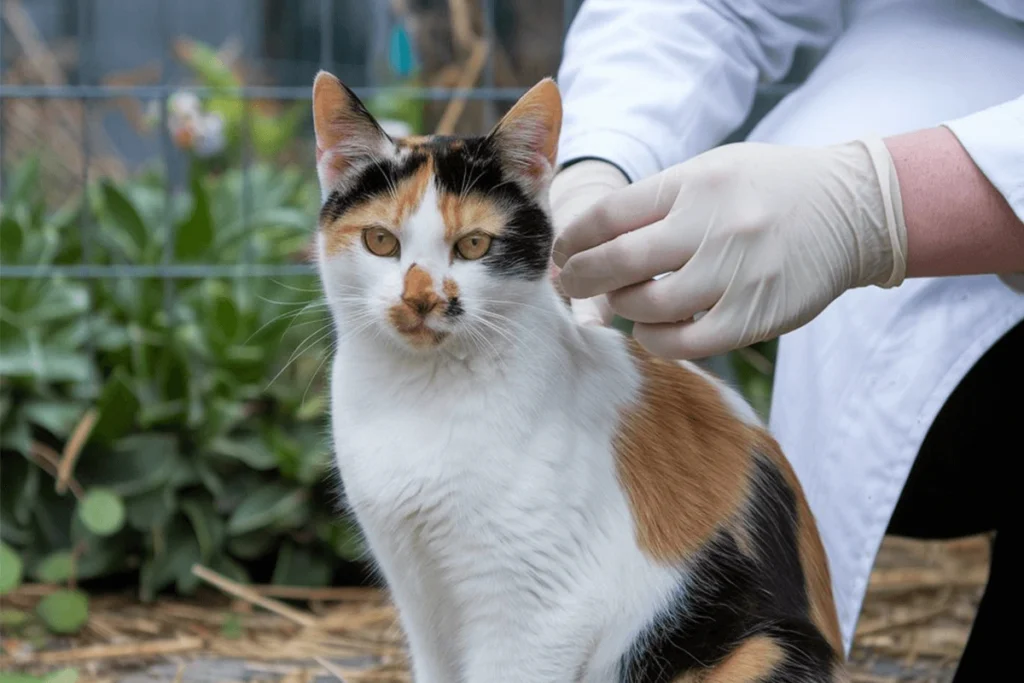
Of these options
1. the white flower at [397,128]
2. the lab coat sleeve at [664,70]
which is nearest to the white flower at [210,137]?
the white flower at [397,128]

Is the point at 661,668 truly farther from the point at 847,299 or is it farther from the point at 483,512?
the point at 847,299

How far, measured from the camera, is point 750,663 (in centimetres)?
105

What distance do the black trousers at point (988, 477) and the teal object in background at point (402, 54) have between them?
189 cm

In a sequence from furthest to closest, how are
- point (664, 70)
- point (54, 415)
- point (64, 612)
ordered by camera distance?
point (54, 415), point (64, 612), point (664, 70)

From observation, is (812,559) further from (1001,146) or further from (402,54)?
(402,54)

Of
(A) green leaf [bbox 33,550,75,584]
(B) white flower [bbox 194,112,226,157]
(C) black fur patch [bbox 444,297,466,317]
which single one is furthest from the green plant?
(C) black fur patch [bbox 444,297,466,317]

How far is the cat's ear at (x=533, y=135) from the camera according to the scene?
3.40 feet

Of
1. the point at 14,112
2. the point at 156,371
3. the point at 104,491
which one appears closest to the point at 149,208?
the point at 156,371

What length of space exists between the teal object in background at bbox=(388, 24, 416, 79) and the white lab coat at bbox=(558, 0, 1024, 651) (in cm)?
152

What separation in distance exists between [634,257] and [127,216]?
1470 mm

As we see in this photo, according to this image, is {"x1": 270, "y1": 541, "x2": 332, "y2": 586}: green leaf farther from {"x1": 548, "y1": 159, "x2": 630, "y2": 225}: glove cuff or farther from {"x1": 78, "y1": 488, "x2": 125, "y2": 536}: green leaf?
{"x1": 548, "y1": 159, "x2": 630, "y2": 225}: glove cuff

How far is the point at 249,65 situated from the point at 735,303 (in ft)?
13.2

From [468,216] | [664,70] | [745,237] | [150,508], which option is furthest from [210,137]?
[745,237]

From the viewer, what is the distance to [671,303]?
3.47 ft
